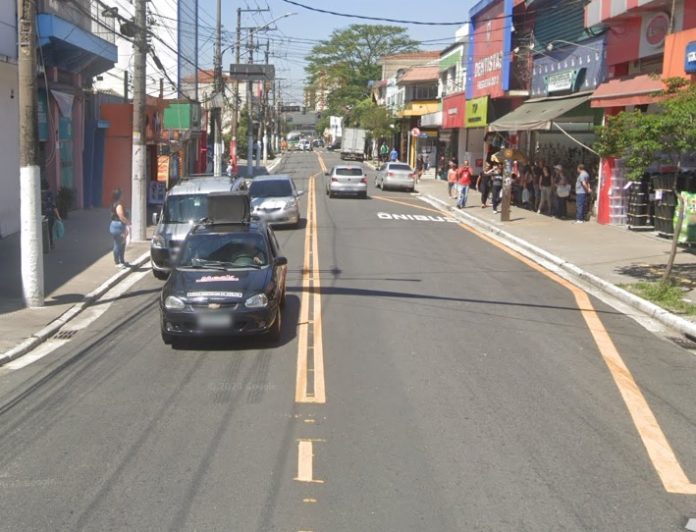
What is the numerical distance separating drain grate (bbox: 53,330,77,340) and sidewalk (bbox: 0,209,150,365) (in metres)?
0.11

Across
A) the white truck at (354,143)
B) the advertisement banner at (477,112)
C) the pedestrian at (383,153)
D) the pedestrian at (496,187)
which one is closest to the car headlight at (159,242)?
the pedestrian at (496,187)

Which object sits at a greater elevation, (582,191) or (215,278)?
(582,191)

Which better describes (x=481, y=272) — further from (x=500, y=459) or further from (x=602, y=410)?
(x=500, y=459)

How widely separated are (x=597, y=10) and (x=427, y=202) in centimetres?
1463

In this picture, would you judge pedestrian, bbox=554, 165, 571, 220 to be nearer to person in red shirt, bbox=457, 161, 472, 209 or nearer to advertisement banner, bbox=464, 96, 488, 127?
person in red shirt, bbox=457, 161, 472, 209

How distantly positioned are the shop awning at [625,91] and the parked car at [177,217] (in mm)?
10863

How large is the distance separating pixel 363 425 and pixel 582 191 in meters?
18.6

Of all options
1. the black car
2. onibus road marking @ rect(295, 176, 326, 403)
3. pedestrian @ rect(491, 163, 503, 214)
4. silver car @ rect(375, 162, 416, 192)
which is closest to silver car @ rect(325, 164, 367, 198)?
silver car @ rect(375, 162, 416, 192)

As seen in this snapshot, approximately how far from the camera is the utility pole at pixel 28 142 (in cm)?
1206

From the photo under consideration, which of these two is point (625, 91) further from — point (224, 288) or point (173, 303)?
point (173, 303)

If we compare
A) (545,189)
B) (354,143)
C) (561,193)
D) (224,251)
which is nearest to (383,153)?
(354,143)

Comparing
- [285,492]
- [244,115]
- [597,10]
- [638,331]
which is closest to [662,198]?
[597,10]

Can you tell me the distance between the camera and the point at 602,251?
18.7m

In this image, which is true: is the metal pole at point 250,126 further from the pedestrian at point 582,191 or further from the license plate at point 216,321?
the license plate at point 216,321
